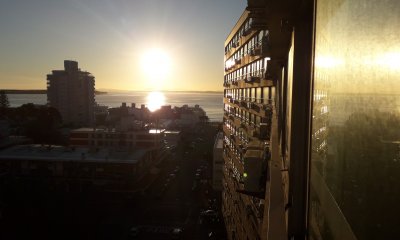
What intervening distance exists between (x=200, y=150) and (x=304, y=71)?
6068cm

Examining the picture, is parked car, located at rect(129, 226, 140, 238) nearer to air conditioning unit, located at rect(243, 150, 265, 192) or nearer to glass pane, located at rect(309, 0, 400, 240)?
air conditioning unit, located at rect(243, 150, 265, 192)

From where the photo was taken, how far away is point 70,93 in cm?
9125

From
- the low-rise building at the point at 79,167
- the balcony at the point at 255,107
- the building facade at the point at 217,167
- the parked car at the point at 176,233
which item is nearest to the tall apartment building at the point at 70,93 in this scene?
the low-rise building at the point at 79,167

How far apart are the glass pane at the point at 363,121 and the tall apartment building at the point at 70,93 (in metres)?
93.6

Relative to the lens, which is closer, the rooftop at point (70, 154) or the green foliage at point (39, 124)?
the rooftop at point (70, 154)

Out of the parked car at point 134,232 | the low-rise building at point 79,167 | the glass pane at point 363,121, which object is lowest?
the parked car at point 134,232

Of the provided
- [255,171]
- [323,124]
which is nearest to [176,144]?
[255,171]

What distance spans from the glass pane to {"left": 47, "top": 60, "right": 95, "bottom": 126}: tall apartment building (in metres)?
93.6

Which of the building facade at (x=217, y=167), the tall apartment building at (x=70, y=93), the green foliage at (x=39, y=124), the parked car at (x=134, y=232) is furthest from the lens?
the tall apartment building at (x=70, y=93)

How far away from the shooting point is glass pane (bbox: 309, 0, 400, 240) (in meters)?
0.83

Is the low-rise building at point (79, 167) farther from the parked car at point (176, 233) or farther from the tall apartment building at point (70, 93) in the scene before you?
the tall apartment building at point (70, 93)

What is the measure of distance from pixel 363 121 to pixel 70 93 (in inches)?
3827

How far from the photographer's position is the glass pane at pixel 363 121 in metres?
0.83

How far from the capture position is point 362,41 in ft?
3.49
